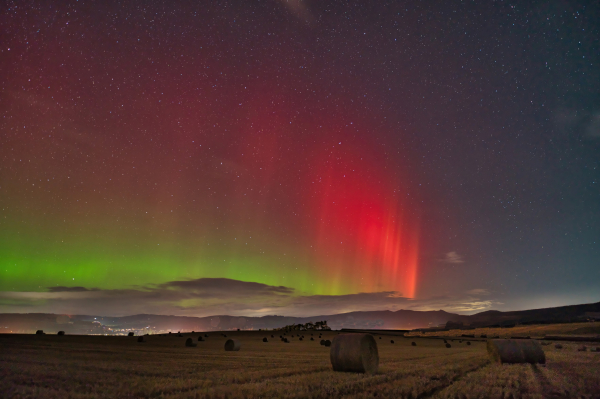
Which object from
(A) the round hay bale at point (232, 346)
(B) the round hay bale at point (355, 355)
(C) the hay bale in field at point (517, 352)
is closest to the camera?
(B) the round hay bale at point (355, 355)

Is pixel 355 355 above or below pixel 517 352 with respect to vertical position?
above

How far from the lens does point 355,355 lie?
1622 cm

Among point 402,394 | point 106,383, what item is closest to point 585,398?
point 402,394

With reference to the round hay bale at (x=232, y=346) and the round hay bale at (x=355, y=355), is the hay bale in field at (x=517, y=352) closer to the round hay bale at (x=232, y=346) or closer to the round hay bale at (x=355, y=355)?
the round hay bale at (x=355, y=355)

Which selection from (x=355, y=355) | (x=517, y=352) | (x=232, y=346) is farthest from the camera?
(x=232, y=346)

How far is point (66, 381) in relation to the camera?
39.0 feet

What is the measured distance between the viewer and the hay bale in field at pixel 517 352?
2057 centimetres

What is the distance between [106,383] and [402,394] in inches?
351

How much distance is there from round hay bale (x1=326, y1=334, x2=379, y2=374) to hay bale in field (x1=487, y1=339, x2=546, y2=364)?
924 cm

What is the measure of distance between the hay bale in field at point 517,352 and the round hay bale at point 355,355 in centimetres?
924

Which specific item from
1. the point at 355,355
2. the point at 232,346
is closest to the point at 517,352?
the point at 355,355

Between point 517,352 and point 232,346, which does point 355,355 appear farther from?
point 232,346

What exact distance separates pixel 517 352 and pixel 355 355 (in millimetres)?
11011

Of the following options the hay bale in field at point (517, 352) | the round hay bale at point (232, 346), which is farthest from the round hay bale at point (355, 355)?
the round hay bale at point (232, 346)
